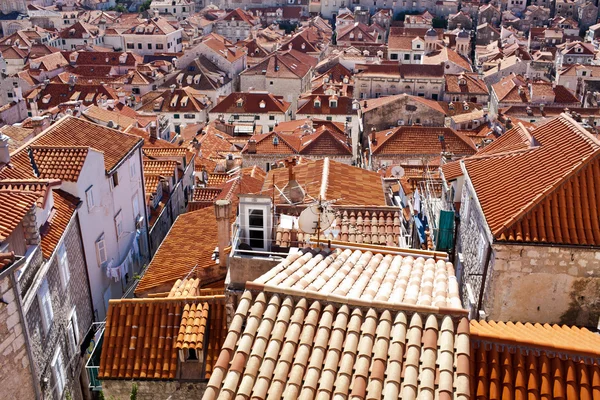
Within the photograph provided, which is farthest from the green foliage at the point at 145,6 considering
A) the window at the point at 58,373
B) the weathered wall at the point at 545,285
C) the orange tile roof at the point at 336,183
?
the weathered wall at the point at 545,285

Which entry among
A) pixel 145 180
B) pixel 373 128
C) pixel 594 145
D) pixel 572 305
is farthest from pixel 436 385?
pixel 373 128

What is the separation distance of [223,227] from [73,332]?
5.75 m

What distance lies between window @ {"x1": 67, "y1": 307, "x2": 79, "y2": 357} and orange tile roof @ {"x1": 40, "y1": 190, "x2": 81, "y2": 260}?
2707 mm

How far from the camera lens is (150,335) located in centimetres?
1545

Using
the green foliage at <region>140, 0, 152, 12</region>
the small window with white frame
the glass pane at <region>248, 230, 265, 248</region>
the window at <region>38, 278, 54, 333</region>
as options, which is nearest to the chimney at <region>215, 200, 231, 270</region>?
the glass pane at <region>248, 230, 265, 248</region>

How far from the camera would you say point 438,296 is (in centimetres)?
939

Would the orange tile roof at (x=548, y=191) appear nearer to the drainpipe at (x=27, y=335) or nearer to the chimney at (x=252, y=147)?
the drainpipe at (x=27, y=335)

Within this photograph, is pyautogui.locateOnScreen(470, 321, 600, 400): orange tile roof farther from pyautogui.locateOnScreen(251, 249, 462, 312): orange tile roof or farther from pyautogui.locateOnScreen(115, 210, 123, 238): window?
pyautogui.locateOnScreen(115, 210, 123, 238): window

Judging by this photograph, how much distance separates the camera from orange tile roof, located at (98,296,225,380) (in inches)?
591

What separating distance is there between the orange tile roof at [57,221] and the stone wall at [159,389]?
3.82 meters

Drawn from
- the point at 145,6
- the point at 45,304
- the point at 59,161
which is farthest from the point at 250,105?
the point at 145,6

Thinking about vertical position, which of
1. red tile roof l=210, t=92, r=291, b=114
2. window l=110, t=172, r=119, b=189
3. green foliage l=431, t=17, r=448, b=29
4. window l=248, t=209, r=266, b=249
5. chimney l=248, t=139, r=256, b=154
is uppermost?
window l=248, t=209, r=266, b=249

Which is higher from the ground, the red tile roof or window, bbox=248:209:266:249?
window, bbox=248:209:266:249

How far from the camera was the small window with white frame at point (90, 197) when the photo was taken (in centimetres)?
2092
